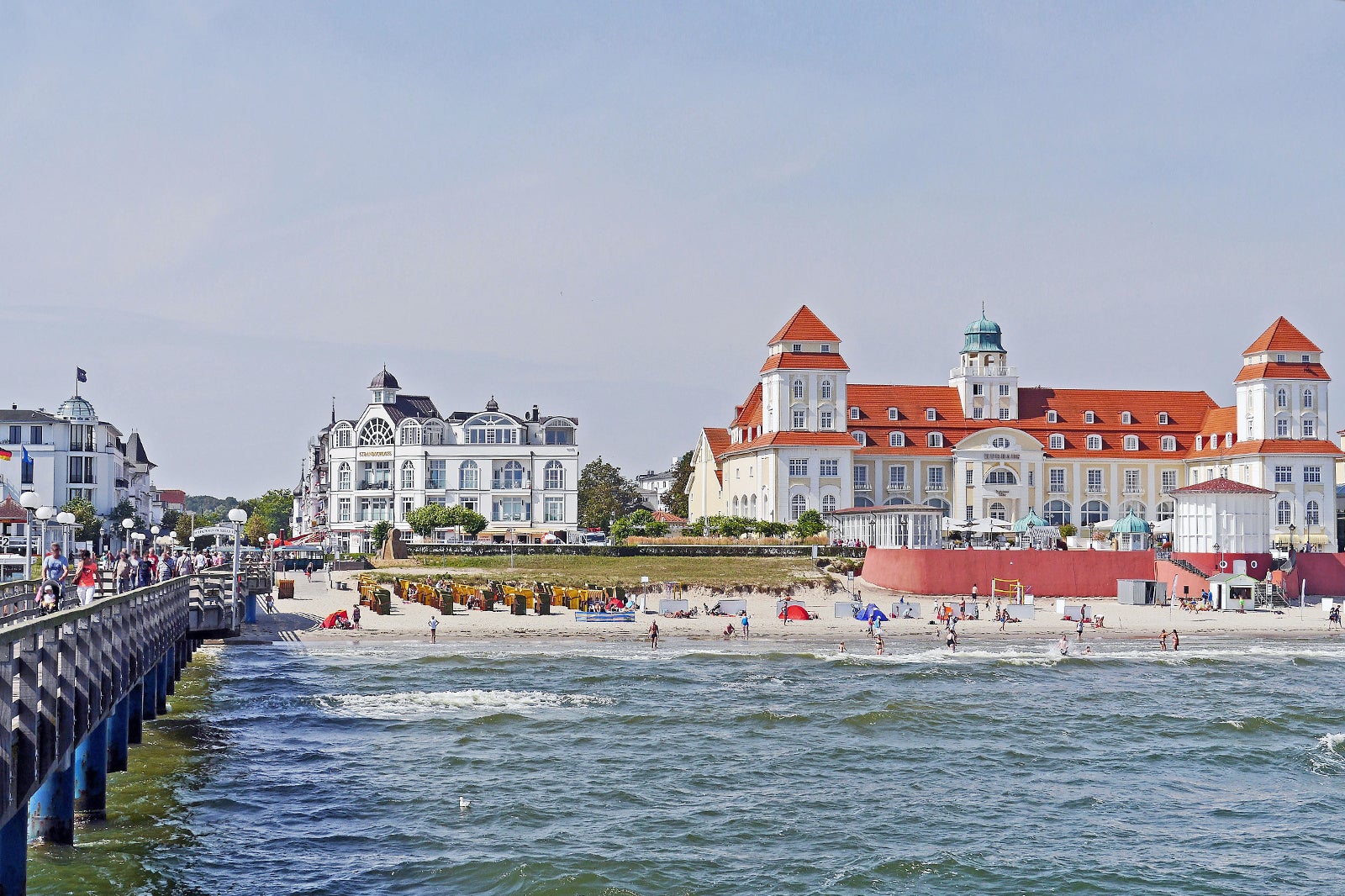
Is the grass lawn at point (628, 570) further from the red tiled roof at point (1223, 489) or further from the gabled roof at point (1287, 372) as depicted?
the gabled roof at point (1287, 372)

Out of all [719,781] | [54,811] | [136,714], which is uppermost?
[54,811]

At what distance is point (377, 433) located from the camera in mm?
98438

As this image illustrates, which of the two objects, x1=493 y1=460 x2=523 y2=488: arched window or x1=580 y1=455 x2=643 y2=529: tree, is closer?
x1=493 y1=460 x2=523 y2=488: arched window

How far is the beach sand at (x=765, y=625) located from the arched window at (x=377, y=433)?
32.0 meters

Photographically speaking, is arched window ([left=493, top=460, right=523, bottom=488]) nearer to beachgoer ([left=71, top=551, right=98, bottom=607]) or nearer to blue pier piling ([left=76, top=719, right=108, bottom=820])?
beachgoer ([left=71, top=551, right=98, bottom=607])

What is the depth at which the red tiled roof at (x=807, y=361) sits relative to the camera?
9488cm

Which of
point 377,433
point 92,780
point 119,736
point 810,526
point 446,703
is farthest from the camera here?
point 377,433

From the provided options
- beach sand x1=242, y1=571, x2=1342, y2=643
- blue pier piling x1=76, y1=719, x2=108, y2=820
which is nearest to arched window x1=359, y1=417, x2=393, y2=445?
beach sand x1=242, y1=571, x2=1342, y2=643

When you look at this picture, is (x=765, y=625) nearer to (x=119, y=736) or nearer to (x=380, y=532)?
(x=119, y=736)

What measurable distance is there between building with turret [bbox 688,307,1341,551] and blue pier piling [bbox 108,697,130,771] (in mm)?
67680

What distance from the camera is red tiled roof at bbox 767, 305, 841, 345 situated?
9638 centimetres

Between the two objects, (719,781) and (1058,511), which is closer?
(719,781)

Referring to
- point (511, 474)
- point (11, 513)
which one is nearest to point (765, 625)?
point (11, 513)

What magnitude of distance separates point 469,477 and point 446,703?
58859 millimetres
